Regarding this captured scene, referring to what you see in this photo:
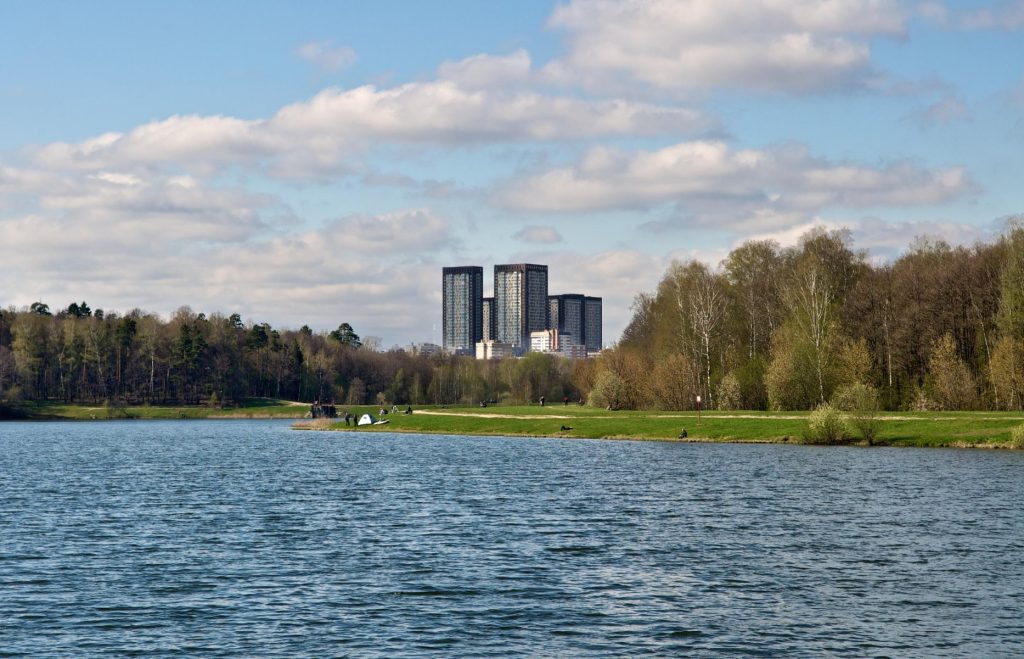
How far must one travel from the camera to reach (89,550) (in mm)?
40125

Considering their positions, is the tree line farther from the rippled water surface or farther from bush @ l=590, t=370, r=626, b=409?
the rippled water surface

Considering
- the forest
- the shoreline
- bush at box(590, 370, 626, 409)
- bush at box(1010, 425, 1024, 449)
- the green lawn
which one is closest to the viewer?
bush at box(1010, 425, 1024, 449)

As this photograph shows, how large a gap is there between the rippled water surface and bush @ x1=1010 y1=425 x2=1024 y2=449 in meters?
6.67

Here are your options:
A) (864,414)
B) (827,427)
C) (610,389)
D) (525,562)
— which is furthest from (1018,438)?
(610,389)

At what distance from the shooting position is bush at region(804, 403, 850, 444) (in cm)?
9106

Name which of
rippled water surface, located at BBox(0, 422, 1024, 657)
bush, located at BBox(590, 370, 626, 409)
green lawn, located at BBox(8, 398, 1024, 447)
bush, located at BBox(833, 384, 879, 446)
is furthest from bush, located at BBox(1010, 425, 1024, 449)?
bush, located at BBox(590, 370, 626, 409)

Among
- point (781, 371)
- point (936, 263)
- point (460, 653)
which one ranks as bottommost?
point (460, 653)

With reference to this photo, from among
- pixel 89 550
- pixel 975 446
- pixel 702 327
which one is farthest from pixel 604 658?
pixel 702 327

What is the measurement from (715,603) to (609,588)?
3.45m

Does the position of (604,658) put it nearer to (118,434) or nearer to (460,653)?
(460,653)

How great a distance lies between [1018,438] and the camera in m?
79.0

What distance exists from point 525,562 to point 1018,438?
A: 55.1 m

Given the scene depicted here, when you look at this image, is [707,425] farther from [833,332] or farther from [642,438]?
[833,332]

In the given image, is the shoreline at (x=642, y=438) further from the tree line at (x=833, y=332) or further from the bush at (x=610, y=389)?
the bush at (x=610, y=389)
